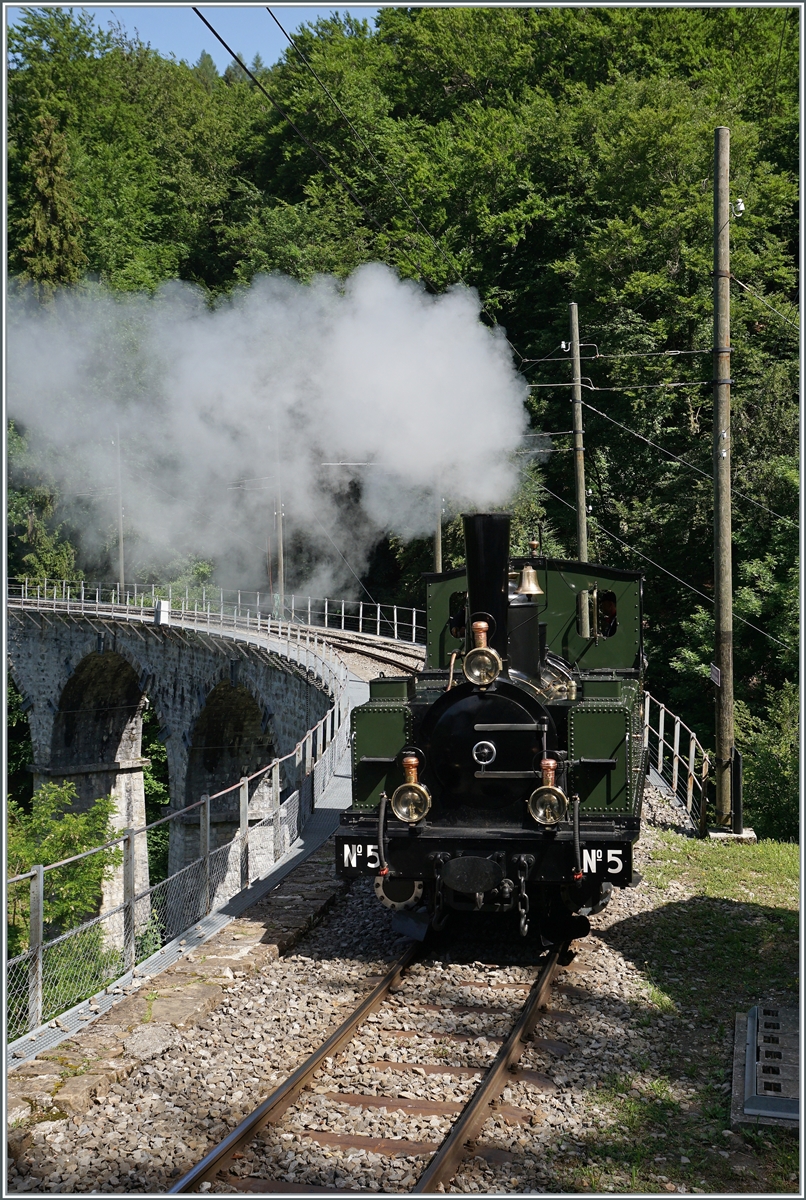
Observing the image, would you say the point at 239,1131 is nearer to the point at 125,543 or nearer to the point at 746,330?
the point at 746,330

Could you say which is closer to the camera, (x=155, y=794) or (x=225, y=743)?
(x=225, y=743)

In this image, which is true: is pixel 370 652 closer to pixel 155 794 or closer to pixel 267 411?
pixel 267 411

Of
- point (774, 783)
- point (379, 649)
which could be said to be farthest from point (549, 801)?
point (379, 649)

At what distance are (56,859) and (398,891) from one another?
18.3 m

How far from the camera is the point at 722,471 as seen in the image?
1251 cm

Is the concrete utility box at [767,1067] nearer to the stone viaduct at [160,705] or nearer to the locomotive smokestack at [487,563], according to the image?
the locomotive smokestack at [487,563]

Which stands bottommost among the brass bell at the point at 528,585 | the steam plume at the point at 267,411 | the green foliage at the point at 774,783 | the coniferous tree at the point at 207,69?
the green foliage at the point at 774,783

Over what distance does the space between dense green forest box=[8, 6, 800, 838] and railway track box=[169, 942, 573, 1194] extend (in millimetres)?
10323

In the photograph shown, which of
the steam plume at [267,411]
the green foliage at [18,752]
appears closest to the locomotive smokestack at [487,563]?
the steam plume at [267,411]

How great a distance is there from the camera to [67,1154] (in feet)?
16.4

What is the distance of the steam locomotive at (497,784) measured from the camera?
739 cm

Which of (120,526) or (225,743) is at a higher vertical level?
(120,526)

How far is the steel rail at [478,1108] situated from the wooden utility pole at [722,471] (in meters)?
6.19

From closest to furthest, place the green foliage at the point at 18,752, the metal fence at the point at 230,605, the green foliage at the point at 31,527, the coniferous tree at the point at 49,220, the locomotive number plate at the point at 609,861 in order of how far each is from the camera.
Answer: the locomotive number plate at the point at 609,861, the metal fence at the point at 230,605, the green foliage at the point at 18,752, the green foliage at the point at 31,527, the coniferous tree at the point at 49,220
